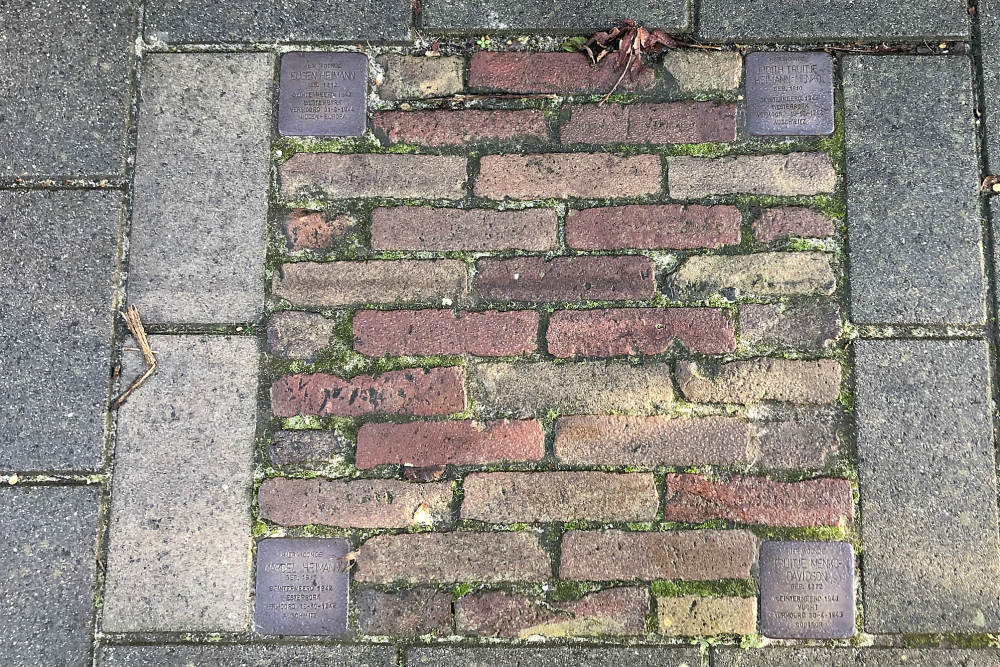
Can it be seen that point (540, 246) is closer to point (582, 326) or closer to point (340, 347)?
point (582, 326)

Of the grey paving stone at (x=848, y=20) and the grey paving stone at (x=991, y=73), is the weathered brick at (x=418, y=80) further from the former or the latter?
the grey paving stone at (x=991, y=73)

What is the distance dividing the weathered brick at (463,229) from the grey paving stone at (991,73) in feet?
4.44

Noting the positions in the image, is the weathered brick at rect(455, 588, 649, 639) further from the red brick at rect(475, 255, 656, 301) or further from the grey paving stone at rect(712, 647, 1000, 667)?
the red brick at rect(475, 255, 656, 301)

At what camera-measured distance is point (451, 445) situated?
2.00 m

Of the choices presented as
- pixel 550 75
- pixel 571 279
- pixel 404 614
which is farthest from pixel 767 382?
pixel 404 614

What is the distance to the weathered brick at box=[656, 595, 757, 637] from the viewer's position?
194cm

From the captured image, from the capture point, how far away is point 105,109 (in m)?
2.10

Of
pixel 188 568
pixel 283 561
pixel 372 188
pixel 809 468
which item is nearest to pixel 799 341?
pixel 809 468

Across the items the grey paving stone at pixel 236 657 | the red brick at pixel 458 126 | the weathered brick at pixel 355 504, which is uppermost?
the red brick at pixel 458 126

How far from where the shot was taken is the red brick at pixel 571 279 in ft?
6.64

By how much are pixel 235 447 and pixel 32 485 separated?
0.62m

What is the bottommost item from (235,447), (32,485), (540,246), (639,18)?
(32,485)

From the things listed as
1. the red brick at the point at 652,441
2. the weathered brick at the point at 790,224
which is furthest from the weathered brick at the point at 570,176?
the red brick at the point at 652,441

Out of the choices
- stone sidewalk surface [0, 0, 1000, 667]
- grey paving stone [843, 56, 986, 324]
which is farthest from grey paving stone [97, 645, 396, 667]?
grey paving stone [843, 56, 986, 324]
